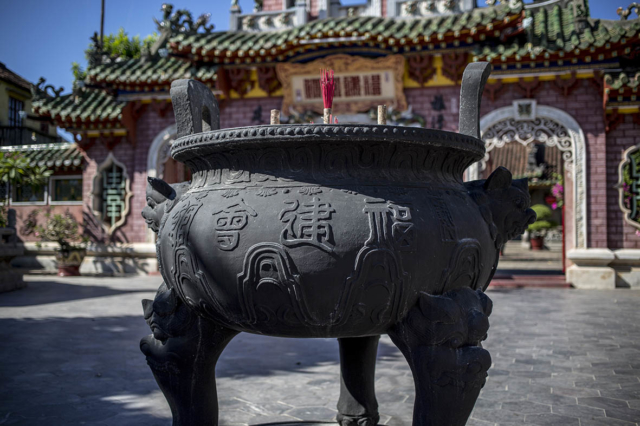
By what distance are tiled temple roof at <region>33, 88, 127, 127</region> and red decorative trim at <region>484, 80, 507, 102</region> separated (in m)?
6.84

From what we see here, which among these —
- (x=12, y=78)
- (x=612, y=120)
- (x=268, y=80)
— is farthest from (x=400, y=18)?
(x=12, y=78)

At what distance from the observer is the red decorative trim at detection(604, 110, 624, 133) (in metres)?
8.75

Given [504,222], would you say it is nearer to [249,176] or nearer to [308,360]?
[249,176]

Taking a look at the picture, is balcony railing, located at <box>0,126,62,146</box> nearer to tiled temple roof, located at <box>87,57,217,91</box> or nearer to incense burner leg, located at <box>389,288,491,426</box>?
tiled temple roof, located at <box>87,57,217,91</box>

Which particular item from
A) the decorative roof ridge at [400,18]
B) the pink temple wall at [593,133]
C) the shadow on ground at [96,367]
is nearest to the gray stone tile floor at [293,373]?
the shadow on ground at [96,367]

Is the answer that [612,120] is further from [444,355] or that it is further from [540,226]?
[540,226]

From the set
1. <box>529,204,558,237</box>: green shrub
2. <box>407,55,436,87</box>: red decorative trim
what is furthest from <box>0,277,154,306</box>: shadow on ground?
<box>529,204,558,237</box>: green shrub

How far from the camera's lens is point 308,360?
4.46 metres

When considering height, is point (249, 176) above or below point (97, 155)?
below

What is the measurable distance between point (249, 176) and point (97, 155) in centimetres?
1051

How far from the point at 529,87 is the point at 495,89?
0.54m

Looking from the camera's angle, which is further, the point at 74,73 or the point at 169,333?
the point at 74,73

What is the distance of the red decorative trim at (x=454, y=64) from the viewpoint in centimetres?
918

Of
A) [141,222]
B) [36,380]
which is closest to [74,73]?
[141,222]
